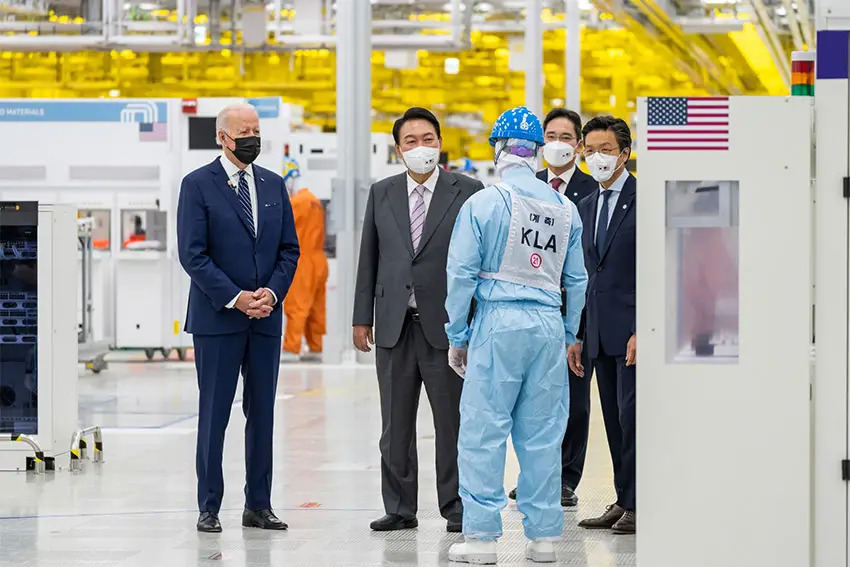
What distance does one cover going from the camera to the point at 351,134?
13266 millimetres

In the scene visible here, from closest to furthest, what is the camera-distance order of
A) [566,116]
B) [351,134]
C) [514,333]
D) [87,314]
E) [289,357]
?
[514,333] < [566,116] < [87,314] < [351,134] < [289,357]

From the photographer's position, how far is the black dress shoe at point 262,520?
18.2ft

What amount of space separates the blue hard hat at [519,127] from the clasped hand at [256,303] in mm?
1175

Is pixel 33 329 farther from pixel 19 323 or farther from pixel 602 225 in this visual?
pixel 602 225

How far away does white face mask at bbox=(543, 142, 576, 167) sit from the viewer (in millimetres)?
5930

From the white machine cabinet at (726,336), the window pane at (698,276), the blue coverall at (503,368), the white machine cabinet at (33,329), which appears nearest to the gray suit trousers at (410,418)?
the blue coverall at (503,368)

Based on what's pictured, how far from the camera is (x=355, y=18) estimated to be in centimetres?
1322

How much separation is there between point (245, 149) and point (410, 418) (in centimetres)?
127

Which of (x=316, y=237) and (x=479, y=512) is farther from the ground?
(x=316, y=237)

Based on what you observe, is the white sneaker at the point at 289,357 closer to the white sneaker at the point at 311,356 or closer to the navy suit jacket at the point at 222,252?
the white sneaker at the point at 311,356

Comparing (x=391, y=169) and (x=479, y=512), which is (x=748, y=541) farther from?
(x=391, y=169)

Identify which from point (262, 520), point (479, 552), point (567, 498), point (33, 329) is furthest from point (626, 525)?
point (33, 329)

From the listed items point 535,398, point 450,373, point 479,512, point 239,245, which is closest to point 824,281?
point 535,398

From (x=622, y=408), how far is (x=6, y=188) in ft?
33.7
